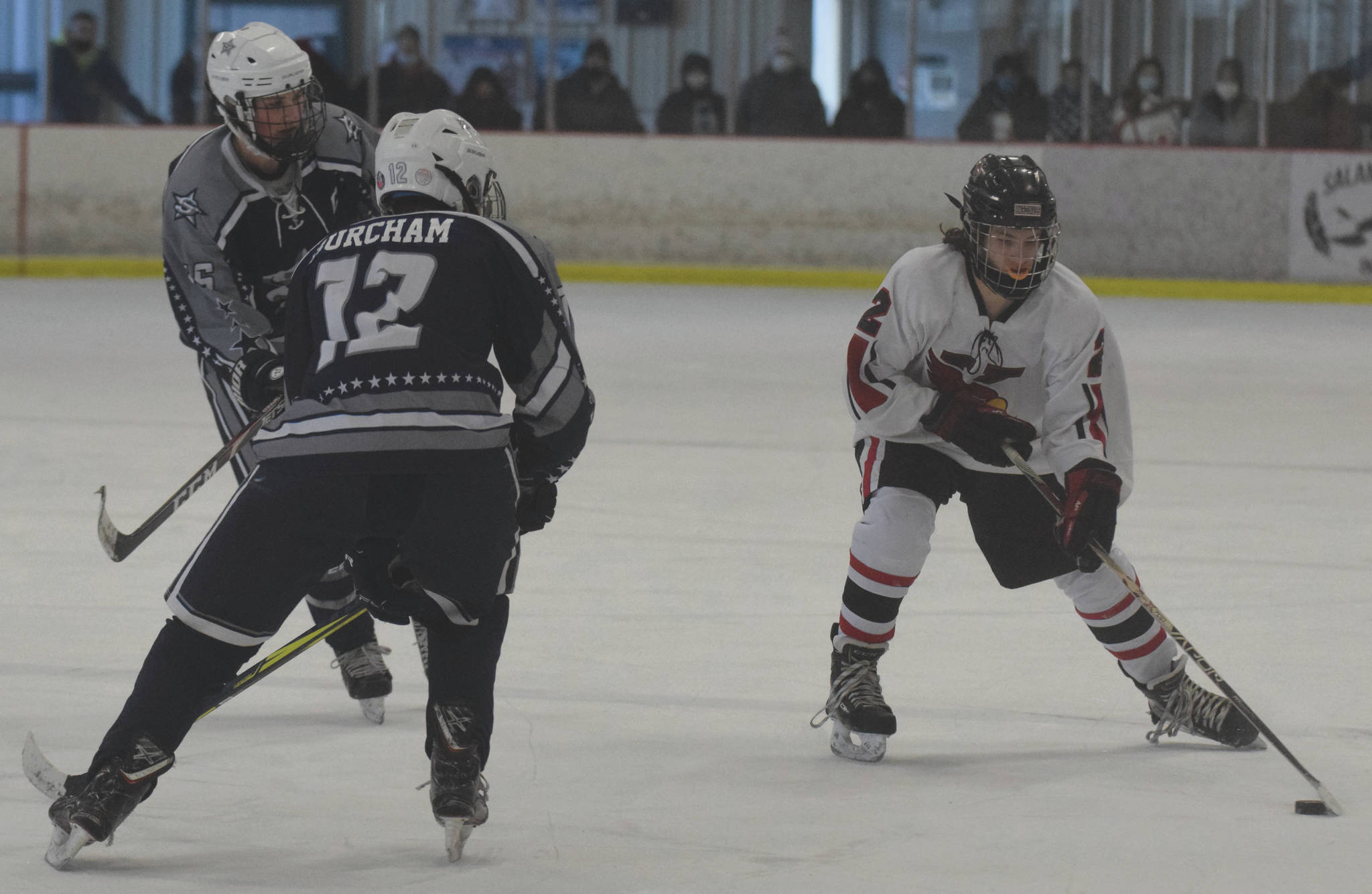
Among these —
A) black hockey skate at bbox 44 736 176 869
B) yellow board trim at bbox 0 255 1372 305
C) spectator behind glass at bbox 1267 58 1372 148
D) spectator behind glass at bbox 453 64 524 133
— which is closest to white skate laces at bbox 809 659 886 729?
black hockey skate at bbox 44 736 176 869

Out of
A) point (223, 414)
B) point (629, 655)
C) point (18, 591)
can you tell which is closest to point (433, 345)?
point (223, 414)

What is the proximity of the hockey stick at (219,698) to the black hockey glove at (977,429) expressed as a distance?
914 mm

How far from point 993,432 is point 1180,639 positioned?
406 millimetres

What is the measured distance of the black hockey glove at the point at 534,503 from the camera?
2.41 meters

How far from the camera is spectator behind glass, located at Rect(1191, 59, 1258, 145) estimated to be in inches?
405

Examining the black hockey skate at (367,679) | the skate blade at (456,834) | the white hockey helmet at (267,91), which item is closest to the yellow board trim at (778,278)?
the white hockey helmet at (267,91)

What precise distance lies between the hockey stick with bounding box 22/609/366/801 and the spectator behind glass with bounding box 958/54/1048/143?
847cm

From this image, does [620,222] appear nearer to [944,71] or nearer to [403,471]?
[944,71]

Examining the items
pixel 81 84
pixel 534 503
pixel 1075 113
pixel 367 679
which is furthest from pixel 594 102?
pixel 534 503

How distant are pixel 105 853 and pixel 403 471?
630 mm

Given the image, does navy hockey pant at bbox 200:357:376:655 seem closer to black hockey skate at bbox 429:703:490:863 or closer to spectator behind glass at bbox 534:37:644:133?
black hockey skate at bbox 429:703:490:863

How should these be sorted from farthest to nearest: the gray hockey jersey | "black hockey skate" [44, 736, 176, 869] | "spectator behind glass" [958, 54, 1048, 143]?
"spectator behind glass" [958, 54, 1048, 143]
the gray hockey jersey
"black hockey skate" [44, 736, 176, 869]

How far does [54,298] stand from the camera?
9156 millimetres

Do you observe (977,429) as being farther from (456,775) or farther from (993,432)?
(456,775)
